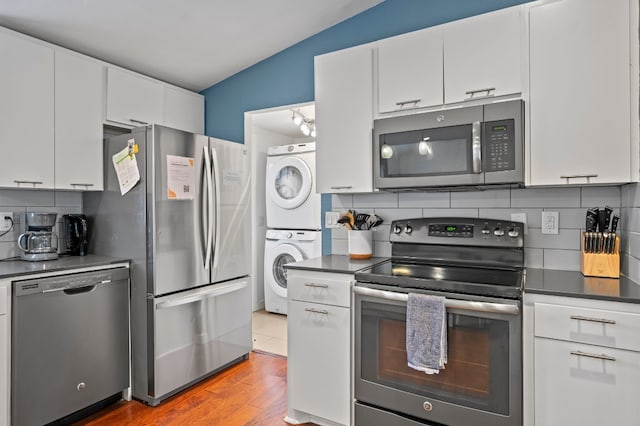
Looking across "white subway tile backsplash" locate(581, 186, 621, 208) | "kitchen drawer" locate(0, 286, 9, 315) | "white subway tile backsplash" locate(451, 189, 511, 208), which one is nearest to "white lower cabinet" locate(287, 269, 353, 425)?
"white subway tile backsplash" locate(451, 189, 511, 208)

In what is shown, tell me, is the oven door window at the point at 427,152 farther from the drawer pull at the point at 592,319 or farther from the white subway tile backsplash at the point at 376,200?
the drawer pull at the point at 592,319

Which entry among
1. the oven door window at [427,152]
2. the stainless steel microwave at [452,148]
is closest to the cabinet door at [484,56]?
the stainless steel microwave at [452,148]

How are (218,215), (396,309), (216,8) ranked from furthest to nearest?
(218,215)
(216,8)
(396,309)

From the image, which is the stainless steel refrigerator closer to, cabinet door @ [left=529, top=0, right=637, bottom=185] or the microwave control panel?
the microwave control panel

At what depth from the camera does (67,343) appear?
2180 mm

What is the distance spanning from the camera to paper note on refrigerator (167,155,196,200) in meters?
2.51

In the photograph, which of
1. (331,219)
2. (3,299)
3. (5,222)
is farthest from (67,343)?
(331,219)

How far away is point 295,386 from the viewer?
2227mm

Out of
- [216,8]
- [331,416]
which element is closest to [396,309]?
[331,416]

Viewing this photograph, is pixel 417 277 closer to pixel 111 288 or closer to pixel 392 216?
pixel 392 216

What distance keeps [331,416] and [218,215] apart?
5.12 ft

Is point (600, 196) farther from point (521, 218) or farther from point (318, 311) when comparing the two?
point (318, 311)

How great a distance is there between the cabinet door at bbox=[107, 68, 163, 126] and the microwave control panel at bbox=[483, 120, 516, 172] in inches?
98.3

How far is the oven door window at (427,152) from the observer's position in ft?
6.70
